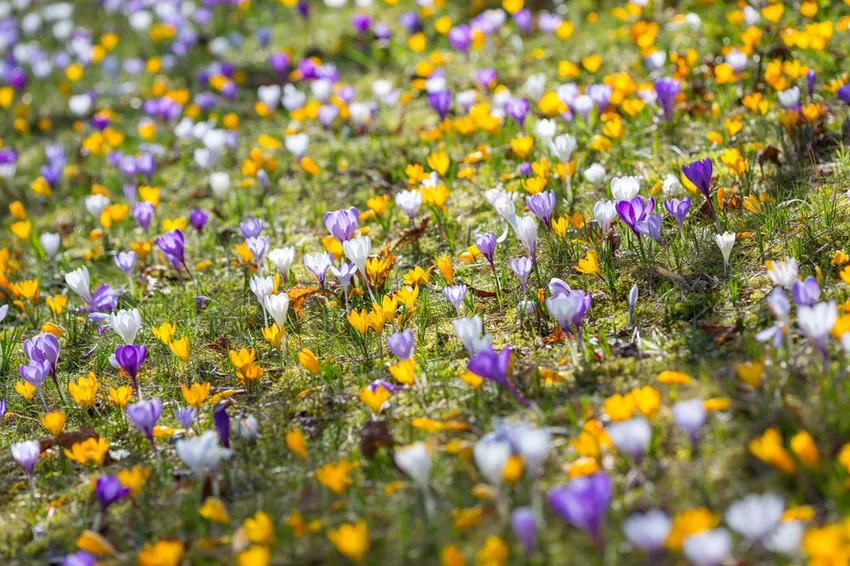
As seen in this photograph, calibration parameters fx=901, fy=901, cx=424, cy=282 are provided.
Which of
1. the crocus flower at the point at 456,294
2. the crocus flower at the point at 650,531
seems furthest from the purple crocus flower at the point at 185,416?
the crocus flower at the point at 650,531

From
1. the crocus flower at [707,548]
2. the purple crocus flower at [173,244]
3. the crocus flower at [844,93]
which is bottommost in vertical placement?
the purple crocus flower at [173,244]

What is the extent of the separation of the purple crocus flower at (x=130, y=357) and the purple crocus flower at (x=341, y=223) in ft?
2.84

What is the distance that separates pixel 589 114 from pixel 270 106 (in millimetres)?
2067

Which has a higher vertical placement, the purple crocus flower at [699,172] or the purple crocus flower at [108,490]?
the purple crocus flower at [699,172]

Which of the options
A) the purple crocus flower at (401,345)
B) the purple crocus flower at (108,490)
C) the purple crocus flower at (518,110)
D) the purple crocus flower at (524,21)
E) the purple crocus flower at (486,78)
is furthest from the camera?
the purple crocus flower at (524,21)

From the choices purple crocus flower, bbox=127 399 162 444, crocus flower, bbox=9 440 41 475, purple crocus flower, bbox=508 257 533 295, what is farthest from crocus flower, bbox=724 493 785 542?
crocus flower, bbox=9 440 41 475

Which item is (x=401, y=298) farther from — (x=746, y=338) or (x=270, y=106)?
(x=270, y=106)

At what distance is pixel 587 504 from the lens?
197 cm

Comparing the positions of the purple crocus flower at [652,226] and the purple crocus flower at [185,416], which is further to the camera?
the purple crocus flower at [652,226]

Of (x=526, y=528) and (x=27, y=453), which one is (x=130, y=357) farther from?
(x=526, y=528)

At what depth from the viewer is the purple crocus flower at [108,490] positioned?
249 centimetres

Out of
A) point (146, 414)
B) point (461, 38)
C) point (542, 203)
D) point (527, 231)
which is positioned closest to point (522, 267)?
point (527, 231)

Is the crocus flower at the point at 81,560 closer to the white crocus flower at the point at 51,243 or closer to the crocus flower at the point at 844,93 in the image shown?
the white crocus flower at the point at 51,243

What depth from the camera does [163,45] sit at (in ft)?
24.5
